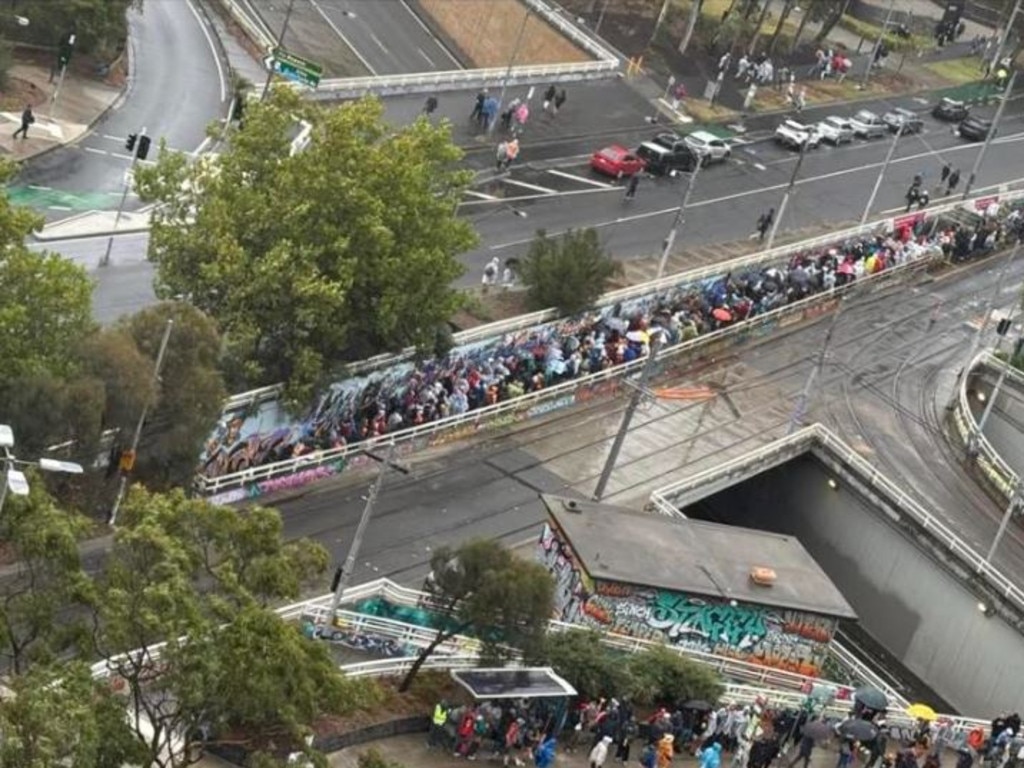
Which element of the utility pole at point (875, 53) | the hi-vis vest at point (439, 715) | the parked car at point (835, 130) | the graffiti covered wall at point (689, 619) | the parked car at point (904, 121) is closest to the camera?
the hi-vis vest at point (439, 715)

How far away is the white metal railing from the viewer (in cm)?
5484

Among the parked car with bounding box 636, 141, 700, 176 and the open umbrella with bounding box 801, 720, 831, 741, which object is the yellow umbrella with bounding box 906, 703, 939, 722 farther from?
the parked car with bounding box 636, 141, 700, 176

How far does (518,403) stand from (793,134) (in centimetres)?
3902

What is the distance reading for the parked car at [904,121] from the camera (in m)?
106

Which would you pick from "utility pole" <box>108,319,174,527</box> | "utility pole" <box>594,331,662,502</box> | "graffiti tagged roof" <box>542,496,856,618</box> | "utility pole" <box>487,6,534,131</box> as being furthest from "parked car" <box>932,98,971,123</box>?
"utility pole" <box>108,319,174,527</box>

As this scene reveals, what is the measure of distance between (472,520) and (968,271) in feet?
139

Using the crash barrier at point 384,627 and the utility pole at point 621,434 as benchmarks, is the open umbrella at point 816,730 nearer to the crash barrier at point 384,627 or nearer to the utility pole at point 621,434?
the crash barrier at point 384,627

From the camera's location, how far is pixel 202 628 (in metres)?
33.0

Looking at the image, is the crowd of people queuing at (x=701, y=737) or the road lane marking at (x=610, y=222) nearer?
the crowd of people queuing at (x=701, y=737)

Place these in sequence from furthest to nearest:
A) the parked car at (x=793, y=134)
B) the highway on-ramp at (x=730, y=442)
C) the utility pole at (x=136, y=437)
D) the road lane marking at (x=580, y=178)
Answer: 1. the parked car at (x=793, y=134)
2. the road lane marking at (x=580, y=178)
3. the highway on-ramp at (x=730, y=442)
4. the utility pole at (x=136, y=437)

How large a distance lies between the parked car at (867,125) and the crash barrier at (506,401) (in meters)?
14.6

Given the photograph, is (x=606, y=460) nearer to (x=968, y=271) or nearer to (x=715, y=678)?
(x=715, y=678)

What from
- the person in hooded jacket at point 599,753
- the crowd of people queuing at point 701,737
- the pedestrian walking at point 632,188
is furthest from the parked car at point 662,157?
the person in hooded jacket at point 599,753

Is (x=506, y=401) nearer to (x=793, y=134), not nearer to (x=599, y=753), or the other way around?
(x=599, y=753)
